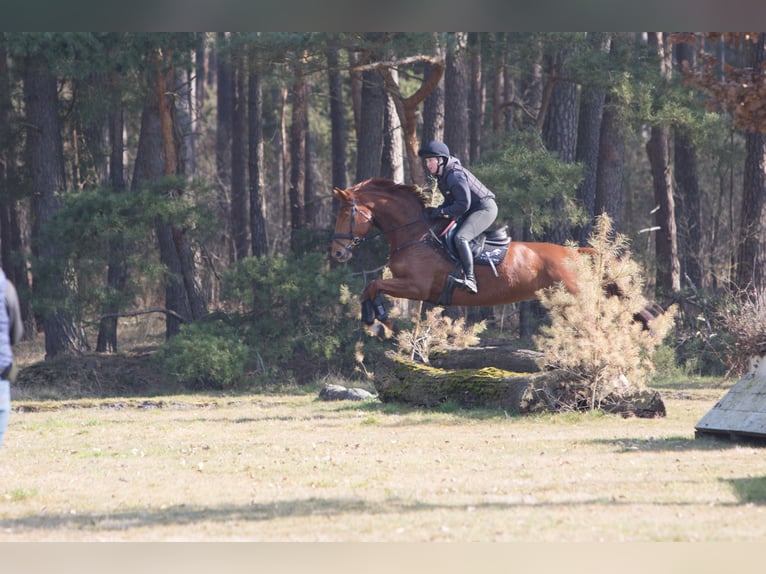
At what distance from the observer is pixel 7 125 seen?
26.1 metres

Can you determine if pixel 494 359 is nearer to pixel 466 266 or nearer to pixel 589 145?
pixel 466 266

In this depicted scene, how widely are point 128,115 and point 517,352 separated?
77.6ft

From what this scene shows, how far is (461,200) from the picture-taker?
14.3 meters

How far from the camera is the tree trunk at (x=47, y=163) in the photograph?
2420 centimetres

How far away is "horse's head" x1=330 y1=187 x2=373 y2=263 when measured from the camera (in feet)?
49.0

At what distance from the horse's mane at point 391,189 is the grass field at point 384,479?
296 cm

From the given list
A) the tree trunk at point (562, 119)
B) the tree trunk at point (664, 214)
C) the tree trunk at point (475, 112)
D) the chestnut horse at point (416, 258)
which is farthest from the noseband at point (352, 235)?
the tree trunk at point (475, 112)

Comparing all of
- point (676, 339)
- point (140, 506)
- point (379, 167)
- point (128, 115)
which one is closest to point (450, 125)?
point (379, 167)

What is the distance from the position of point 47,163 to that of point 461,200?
13.4m

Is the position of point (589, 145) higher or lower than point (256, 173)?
higher

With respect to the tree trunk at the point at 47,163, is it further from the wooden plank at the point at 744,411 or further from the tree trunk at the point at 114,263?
the wooden plank at the point at 744,411

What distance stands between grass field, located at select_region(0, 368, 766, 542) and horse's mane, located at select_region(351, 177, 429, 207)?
2.96m

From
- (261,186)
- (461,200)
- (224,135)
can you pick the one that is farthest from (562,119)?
(224,135)

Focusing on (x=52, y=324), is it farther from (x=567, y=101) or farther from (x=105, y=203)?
(x=567, y=101)
